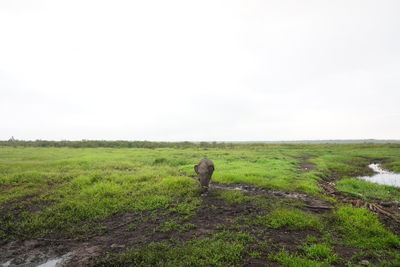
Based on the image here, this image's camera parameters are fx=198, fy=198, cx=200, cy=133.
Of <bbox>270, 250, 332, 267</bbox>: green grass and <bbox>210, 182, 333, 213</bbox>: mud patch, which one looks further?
<bbox>210, 182, 333, 213</bbox>: mud patch

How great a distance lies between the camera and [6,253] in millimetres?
6074

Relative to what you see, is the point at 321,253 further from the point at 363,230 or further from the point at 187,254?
the point at 187,254

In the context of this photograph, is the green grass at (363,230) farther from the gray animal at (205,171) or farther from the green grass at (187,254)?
A: the gray animal at (205,171)

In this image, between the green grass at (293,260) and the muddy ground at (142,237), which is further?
the muddy ground at (142,237)

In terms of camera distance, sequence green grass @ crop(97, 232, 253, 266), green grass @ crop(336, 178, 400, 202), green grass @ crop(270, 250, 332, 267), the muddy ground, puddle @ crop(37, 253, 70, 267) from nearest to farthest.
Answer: green grass @ crop(270, 250, 332, 267) → green grass @ crop(97, 232, 253, 266) → puddle @ crop(37, 253, 70, 267) → the muddy ground → green grass @ crop(336, 178, 400, 202)

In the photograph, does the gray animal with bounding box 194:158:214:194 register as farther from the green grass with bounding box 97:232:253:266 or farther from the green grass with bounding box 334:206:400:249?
the green grass with bounding box 334:206:400:249

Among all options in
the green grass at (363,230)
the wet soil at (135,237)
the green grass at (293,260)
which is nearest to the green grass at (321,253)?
the green grass at (293,260)

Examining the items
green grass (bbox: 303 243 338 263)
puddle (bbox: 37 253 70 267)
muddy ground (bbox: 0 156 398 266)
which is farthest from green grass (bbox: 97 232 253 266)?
green grass (bbox: 303 243 338 263)

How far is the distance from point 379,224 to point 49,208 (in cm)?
1357

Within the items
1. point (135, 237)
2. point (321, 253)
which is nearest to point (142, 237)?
point (135, 237)

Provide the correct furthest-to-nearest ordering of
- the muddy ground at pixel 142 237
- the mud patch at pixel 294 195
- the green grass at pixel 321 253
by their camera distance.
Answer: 1. the mud patch at pixel 294 195
2. the muddy ground at pixel 142 237
3. the green grass at pixel 321 253

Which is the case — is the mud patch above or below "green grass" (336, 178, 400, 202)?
above

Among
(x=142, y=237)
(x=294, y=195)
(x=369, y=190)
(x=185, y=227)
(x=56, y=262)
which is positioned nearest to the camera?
(x=56, y=262)

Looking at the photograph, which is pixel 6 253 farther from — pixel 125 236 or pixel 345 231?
pixel 345 231
